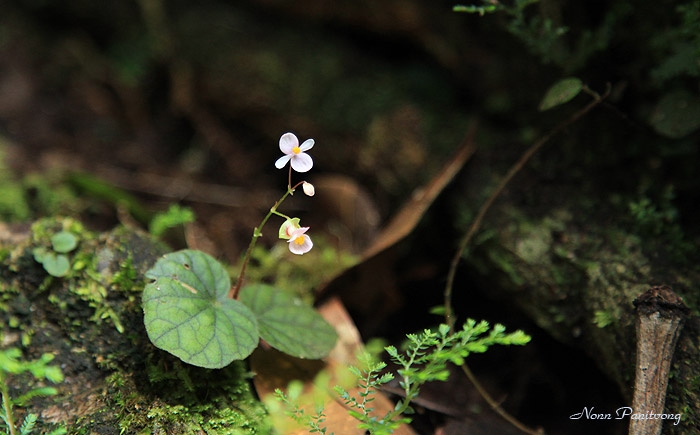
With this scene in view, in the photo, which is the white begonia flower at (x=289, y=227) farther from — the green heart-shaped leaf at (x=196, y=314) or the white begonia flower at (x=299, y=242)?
the green heart-shaped leaf at (x=196, y=314)

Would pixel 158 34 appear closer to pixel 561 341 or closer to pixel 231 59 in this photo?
pixel 231 59

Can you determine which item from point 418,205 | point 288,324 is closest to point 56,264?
point 288,324

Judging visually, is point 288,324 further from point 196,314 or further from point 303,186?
point 303,186

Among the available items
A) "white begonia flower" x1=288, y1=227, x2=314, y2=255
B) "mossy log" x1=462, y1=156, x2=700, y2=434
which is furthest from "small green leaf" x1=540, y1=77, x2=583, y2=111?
"white begonia flower" x1=288, y1=227, x2=314, y2=255

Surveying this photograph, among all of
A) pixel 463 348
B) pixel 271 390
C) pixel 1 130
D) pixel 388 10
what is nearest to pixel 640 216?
pixel 463 348

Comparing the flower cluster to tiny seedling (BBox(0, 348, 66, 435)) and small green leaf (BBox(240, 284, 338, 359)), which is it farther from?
tiny seedling (BBox(0, 348, 66, 435))

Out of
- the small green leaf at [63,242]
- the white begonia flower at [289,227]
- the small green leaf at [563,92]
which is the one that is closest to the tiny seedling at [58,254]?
the small green leaf at [63,242]
